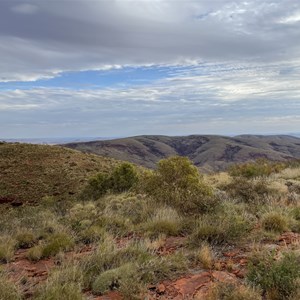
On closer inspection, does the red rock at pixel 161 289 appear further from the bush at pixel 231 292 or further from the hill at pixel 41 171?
the hill at pixel 41 171

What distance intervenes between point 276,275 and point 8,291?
11.3ft

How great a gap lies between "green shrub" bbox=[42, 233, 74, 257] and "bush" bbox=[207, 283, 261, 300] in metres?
3.52

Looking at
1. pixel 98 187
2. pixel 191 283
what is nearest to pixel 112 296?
pixel 191 283

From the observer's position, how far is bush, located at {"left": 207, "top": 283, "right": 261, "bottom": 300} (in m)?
4.45

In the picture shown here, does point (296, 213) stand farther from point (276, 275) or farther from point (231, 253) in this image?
point (276, 275)

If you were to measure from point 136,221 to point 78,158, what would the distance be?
3850 centimetres

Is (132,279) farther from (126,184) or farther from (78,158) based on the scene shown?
(78,158)

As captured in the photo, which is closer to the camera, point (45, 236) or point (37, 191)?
point (45, 236)

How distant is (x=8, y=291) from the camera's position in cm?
491

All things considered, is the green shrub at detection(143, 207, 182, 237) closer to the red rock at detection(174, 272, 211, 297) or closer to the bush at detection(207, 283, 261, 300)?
the red rock at detection(174, 272, 211, 297)

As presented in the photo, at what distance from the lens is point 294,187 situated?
49.2ft

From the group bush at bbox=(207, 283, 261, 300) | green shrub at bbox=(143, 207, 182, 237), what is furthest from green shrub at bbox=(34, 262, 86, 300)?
green shrub at bbox=(143, 207, 182, 237)

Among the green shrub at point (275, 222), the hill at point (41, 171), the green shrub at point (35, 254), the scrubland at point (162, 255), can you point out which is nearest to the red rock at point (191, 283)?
the scrubland at point (162, 255)

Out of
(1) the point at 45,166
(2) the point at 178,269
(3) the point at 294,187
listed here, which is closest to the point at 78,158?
(1) the point at 45,166
